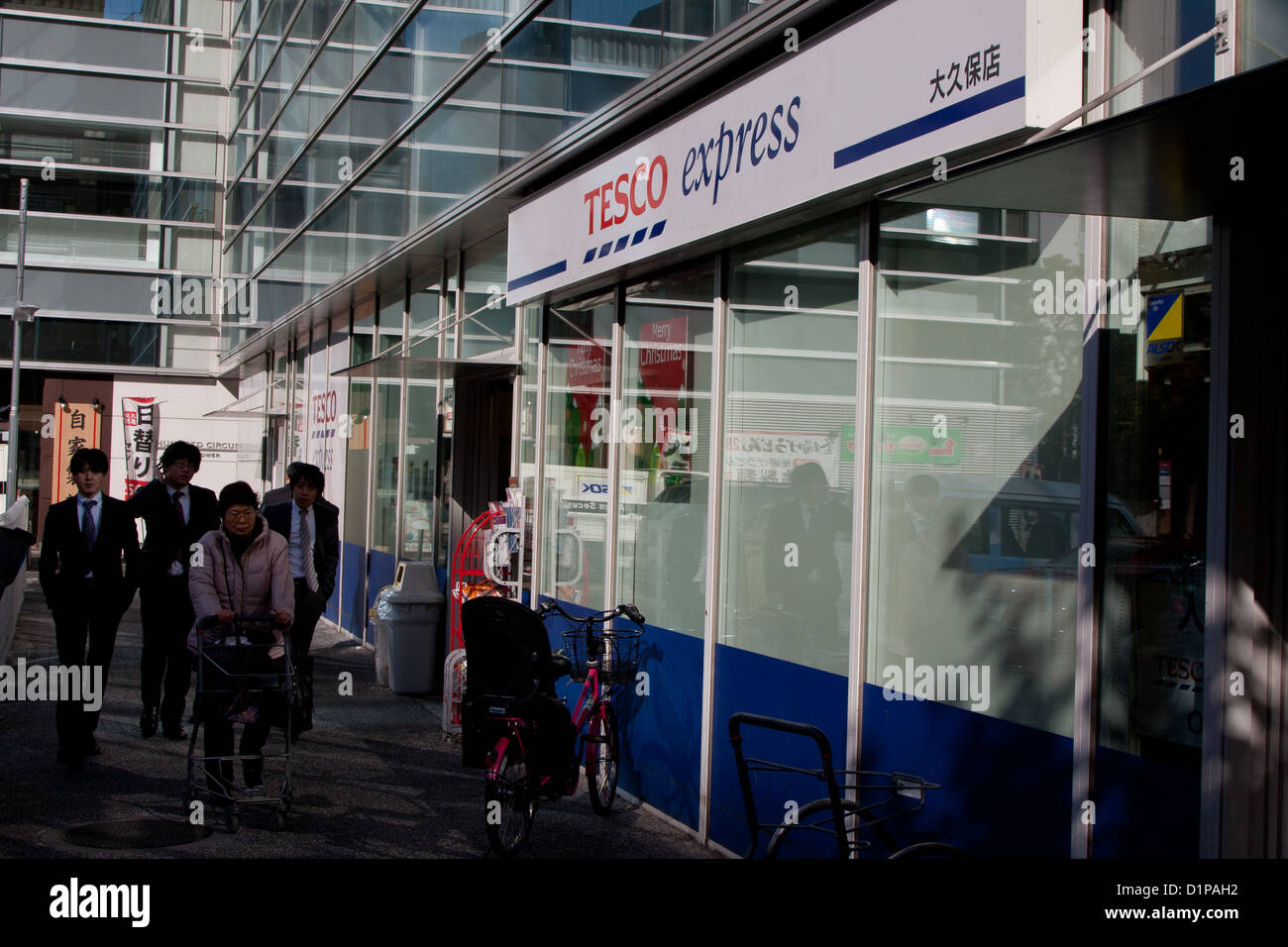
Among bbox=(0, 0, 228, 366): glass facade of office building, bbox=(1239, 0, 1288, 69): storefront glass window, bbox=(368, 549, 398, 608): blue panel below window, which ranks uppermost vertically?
bbox=(0, 0, 228, 366): glass facade of office building

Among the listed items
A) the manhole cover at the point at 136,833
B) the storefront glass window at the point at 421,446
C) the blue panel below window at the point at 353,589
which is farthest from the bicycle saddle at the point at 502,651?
the blue panel below window at the point at 353,589

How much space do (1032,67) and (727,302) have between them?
3.21 meters

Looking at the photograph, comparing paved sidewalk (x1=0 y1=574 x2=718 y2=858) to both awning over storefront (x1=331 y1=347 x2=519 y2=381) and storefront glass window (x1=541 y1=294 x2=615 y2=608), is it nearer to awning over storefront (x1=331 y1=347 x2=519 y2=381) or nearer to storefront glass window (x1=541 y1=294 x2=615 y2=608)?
storefront glass window (x1=541 y1=294 x2=615 y2=608)

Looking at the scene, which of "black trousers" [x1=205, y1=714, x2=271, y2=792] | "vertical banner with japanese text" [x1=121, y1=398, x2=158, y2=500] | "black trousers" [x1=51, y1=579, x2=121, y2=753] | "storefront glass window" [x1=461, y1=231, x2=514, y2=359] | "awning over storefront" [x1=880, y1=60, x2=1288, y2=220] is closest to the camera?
"awning over storefront" [x1=880, y1=60, x2=1288, y2=220]

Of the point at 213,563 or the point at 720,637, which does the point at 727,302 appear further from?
the point at 213,563

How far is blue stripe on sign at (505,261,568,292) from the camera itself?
9422 mm

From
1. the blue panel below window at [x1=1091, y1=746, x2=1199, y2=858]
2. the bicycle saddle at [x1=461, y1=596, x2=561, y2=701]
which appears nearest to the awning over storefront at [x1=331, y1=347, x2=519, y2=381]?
the bicycle saddle at [x1=461, y1=596, x2=561, y2=701]

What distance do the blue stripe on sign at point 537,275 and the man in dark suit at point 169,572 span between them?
2728 mm

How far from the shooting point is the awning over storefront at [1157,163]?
10.1 feet

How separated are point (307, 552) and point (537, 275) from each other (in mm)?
2701

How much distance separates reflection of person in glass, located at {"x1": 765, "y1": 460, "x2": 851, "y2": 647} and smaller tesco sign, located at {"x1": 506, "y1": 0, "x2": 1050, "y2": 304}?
136cm

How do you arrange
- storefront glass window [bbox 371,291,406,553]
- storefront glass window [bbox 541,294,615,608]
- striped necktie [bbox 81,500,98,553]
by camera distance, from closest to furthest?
striped necktie [bbox 81,500,98,553] < storefront glass window [bbox 541,294,615,608] < storefront glass window [bbox 371,291,406,553]
